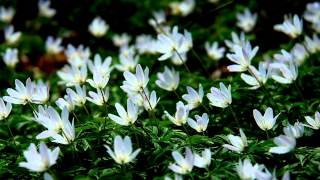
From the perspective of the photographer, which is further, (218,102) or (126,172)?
(218,102)

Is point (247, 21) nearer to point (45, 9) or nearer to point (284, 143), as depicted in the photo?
point (45, 9)

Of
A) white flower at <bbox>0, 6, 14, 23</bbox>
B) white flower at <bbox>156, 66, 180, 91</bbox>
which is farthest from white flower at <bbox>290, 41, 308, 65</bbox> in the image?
white flower at <bbox>0, 6, 14, 23</bbox>

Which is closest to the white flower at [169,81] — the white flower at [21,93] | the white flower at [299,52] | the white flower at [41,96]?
the white flower at [41,96]

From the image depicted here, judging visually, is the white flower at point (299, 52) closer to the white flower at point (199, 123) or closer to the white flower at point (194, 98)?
the white flower at point (194, 98)

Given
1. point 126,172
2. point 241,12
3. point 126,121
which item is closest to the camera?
point 126,172

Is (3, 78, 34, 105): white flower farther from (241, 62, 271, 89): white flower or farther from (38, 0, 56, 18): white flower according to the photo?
(38, 0, 56, 18): white flower

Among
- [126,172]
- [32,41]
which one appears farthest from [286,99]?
[32,41]

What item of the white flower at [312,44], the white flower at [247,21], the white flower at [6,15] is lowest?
the white flower at [312,44]

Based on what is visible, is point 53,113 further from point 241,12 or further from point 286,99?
point 241,12
